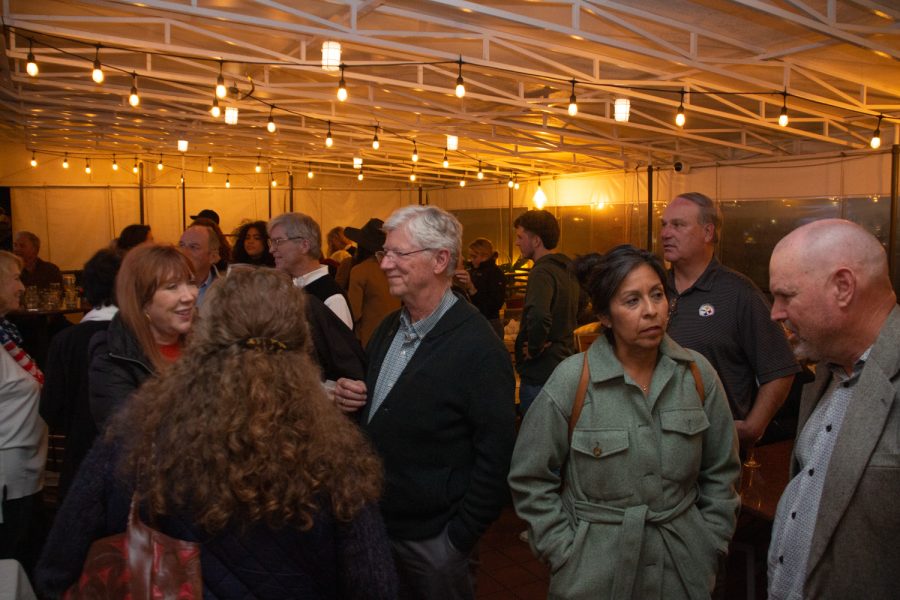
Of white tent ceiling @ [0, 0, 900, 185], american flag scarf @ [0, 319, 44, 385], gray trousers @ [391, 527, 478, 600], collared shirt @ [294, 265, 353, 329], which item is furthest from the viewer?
white tent ceiling @ [0, 0, 900, 185]

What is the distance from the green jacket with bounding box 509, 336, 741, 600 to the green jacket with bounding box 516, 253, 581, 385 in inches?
96.7

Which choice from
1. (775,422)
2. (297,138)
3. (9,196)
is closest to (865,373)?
(775,422)

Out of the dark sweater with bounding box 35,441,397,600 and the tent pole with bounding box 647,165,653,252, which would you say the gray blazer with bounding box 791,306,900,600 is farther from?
the tent pole with bounding box 647,165,653,252

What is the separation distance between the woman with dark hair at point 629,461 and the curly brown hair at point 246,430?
2.36 ft

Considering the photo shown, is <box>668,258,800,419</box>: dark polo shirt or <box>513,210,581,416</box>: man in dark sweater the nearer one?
<box>668,258,800,419</box>: dark polo shirt

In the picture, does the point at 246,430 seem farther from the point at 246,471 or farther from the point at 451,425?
the point at 451,425

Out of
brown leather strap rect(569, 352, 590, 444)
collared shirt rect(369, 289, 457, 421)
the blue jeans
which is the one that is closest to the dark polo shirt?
brown leather strap rect(569, 352, 590, 444)

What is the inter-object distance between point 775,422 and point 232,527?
280cm

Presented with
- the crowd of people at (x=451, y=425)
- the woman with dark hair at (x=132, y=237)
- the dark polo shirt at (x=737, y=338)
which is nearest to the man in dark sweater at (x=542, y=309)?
the crowd of people at (x=451, y=425)

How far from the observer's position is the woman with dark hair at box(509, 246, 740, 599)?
2203 mm

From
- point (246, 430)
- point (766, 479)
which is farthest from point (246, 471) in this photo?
point (766, 479)

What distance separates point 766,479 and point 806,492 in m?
1.23

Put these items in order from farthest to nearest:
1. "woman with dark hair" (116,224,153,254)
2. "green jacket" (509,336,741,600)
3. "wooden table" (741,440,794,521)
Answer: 1. "woman with dark hair" (116,224,153,254)
2. "wooden table" (741,440,794,521)
3. "green jacket" (509,336,741,600)

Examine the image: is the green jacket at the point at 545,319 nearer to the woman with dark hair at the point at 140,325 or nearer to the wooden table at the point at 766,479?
the wooden table at the point at 766,479
